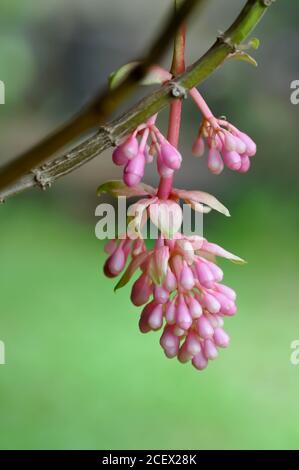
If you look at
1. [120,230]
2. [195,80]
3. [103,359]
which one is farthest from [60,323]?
[195,80]

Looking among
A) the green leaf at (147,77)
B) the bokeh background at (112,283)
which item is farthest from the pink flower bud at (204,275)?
the bokeh background at (112,283)

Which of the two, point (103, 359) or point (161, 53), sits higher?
point (103, 359)

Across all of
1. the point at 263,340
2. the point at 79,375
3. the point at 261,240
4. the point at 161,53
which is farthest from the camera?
the point at 261,240

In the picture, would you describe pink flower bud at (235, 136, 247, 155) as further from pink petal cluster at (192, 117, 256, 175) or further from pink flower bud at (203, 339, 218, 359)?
pink flower bud at (203, 339, 218, 359)

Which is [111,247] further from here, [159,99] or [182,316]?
[159,99]

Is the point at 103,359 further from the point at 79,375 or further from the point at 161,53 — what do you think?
the point at 161,53

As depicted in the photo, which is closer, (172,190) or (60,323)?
(172,190)
